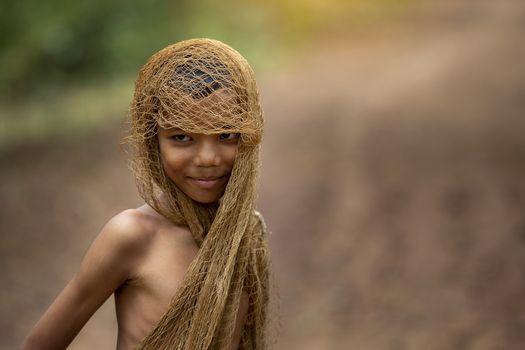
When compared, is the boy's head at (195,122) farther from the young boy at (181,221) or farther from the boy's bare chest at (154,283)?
the boy's bare chest at (154,283)

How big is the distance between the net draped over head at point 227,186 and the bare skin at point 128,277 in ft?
0.15

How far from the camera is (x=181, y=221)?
2.31m

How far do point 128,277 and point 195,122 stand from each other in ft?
1.57

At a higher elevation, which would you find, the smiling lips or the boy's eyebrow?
the boy's eyebrow

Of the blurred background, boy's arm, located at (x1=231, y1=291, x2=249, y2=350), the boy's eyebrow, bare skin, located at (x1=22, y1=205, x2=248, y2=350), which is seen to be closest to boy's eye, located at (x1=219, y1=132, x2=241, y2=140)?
the boy's eyebrow

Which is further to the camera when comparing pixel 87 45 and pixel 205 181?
pixel 87 45

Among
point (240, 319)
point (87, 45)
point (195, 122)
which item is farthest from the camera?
point (87, 45)

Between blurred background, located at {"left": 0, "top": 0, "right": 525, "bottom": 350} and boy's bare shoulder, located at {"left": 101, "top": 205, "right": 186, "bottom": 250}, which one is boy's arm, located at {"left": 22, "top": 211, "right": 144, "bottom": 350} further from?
blurred background, located at {"left": 0, "top": 0, "right": 525, "bottom": 350}

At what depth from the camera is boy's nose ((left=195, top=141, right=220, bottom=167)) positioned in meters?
2.19

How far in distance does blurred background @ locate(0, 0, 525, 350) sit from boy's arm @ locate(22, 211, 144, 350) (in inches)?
137

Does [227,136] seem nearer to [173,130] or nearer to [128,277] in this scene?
[173,130]

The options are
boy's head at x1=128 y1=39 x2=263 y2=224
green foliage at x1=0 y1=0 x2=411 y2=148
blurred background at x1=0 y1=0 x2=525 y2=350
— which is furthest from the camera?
green foliage at x1=0 y1=0 x2=411 y2=148

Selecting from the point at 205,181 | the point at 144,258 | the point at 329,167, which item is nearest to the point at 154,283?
the point at 144,258

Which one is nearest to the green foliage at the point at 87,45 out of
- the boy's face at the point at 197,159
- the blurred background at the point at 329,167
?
the blurred background at the point at 329,167
